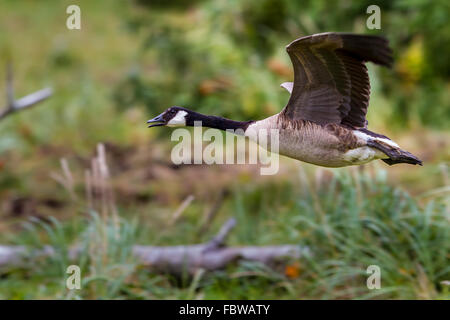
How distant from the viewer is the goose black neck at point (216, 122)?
63.6 inches

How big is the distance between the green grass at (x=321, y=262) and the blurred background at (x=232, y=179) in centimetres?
1

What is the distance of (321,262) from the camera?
3.26 m

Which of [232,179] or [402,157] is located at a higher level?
[232,179]

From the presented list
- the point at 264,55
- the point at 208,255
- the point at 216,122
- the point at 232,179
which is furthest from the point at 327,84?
the point at 232,179

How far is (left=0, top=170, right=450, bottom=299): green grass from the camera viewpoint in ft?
9.89

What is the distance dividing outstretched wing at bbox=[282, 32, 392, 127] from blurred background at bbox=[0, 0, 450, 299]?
4.47 feet

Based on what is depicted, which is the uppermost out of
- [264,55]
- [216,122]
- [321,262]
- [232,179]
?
[264,55]

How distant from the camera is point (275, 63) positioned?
15.3 feet

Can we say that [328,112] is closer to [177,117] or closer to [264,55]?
[177,117]

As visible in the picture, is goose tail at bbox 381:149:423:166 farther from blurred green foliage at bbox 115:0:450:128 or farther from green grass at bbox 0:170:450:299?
blurred green foliage at bbox 115:0:450:128

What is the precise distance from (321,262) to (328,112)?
1.68m

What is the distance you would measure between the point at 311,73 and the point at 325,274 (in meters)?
1.62

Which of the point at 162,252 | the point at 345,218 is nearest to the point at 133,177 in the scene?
the point at 162,252

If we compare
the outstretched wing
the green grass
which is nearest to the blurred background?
the green grass
